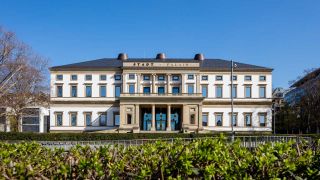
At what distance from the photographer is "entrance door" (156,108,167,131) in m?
63.6

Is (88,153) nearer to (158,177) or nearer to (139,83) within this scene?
(158,177)

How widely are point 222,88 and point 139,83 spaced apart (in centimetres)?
1608

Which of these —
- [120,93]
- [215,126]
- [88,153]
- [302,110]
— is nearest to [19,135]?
[120,93]

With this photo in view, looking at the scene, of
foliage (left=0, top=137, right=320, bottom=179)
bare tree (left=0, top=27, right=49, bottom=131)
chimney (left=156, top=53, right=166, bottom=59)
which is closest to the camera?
foliage (left=0, top=137, right=320, bottom=179)

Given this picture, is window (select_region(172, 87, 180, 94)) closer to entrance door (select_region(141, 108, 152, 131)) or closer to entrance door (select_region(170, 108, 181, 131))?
entrance door (select_region(170, 108, 181, 131))

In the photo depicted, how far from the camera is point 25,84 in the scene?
146ft

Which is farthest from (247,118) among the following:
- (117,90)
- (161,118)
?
(117,90)

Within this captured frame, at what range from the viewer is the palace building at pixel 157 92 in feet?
210

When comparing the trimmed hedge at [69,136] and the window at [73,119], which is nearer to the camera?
the trimmed hedge at [69,136]

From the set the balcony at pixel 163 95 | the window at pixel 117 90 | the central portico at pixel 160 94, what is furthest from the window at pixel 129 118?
the window at pixel 117 90

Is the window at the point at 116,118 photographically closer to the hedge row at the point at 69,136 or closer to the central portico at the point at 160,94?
the central portico at the point at 160,94

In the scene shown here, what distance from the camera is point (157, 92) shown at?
6400 cm

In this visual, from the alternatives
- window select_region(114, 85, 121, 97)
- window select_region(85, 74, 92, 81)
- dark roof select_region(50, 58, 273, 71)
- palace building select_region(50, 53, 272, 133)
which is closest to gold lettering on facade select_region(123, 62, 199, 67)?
palace building select_region(50, 53, 272, 133)

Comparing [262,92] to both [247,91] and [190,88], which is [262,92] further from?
Answer: [190,88]
